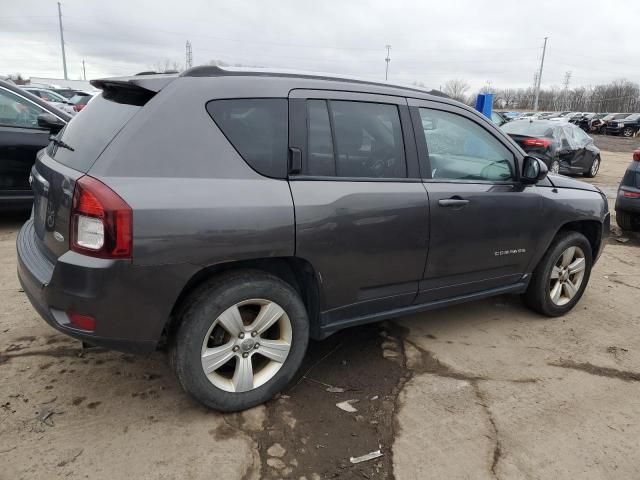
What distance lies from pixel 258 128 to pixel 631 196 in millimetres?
5909

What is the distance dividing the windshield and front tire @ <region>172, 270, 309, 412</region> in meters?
10.7

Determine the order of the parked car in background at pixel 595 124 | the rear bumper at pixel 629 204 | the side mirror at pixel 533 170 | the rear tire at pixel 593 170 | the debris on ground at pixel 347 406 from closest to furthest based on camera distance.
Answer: the debris on ground at pixel 347 406 → the side mirror at pixel 533 170 → the rear bumper at pixel 629 204 → the rear tire at pixel 593 170 → the parked car in background at pixel 595 124

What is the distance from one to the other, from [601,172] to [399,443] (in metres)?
16.1

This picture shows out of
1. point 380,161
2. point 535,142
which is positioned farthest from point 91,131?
point 535,142

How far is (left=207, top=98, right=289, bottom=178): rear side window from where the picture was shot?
8.54 ft

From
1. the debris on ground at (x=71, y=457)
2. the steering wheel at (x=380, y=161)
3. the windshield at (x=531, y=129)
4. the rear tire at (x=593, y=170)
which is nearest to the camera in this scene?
the debris on ground at (x=71, y=457)

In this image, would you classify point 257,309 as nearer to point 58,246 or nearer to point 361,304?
point 361,304

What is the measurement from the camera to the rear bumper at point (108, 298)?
2.31 metres

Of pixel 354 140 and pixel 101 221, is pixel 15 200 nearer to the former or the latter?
pixel 101 221

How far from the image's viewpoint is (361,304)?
312 centimetres

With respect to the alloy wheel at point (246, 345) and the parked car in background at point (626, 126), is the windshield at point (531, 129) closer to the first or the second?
the alloy wheel at point (246, 345)

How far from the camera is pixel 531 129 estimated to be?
12164mm

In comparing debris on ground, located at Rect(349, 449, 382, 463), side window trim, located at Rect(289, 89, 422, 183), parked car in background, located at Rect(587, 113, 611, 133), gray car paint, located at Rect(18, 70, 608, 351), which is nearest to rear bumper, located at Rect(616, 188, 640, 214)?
gray car paint, located at Rect(18, 70, 608, 351)

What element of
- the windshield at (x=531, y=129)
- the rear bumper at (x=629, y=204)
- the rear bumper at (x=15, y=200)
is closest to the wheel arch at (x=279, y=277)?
the rear bumper at (x=15, y=200)
